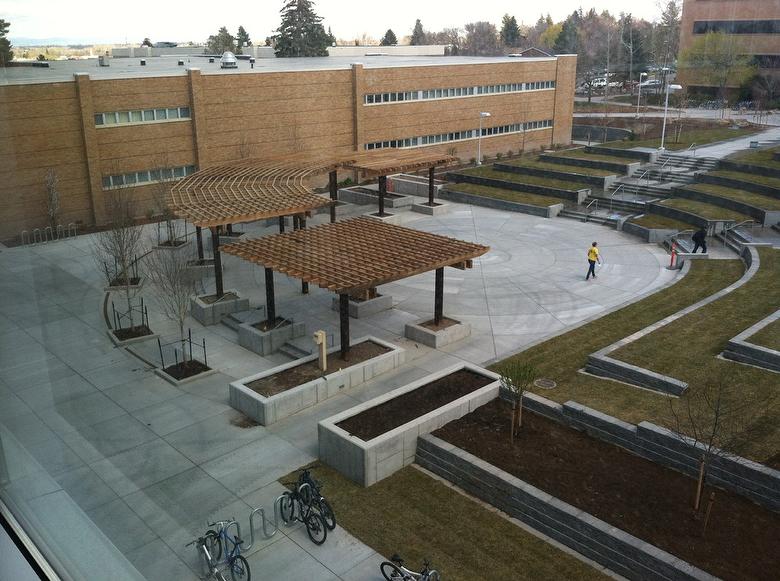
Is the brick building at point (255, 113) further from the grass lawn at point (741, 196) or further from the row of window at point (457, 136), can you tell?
the grass lawn at point (741, 196)

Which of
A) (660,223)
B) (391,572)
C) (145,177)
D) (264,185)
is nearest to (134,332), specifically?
(264,185)

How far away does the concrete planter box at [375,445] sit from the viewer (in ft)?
40.9

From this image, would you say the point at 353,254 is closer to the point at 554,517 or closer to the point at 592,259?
the point at 592,259

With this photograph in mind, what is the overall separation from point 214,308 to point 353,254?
5.11 meters

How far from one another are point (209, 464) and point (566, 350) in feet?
31.6

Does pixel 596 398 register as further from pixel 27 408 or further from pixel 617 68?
pixel 617 68

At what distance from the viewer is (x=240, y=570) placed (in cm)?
948

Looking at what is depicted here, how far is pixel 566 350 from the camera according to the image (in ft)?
58.8

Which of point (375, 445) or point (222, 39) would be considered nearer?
point (375, 445)

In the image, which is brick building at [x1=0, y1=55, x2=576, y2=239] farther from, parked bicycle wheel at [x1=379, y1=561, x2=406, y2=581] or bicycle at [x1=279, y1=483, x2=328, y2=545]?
parked bicycle wheel at [x1=379, y1=561, x2=406, y2=581]

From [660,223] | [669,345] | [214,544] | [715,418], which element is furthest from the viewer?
[660,223]

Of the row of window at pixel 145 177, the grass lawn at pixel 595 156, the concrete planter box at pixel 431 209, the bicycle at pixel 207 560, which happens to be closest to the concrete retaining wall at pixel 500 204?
the concrete planter box at pixel 431 209

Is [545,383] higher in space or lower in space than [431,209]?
lower

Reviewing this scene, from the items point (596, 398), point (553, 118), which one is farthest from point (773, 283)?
point (553, 118)
